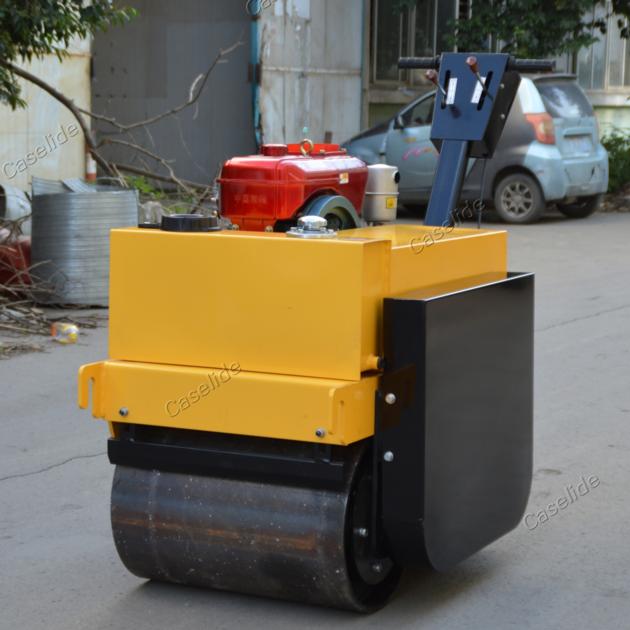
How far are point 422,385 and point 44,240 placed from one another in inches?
256

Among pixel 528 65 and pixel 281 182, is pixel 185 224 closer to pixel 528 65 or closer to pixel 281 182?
pixel 528 65

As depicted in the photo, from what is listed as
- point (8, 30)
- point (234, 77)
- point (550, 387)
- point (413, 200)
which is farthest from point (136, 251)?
point (234, 77)

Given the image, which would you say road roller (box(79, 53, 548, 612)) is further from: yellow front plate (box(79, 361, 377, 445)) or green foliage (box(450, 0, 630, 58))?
green foliage (box(450, 0, 630, 58))

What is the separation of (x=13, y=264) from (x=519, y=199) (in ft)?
26.8

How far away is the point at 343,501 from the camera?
3.88 metres

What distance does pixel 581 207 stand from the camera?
56.9 feet

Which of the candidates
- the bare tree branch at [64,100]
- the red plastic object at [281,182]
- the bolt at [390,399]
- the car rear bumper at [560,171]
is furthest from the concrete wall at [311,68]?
the bolt at [390,399]

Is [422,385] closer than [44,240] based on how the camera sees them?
Yes

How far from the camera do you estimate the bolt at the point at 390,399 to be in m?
3.87

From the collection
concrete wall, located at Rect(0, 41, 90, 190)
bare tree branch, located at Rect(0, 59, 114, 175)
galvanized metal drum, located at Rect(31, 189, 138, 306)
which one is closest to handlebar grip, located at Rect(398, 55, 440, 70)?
galvanized metal drum, located at Rect(31, 189, 138, 306)

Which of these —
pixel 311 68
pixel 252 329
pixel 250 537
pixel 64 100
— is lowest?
pixel 250 537

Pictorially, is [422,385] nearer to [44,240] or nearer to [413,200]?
[44,240]

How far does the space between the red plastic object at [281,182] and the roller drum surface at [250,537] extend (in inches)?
197
